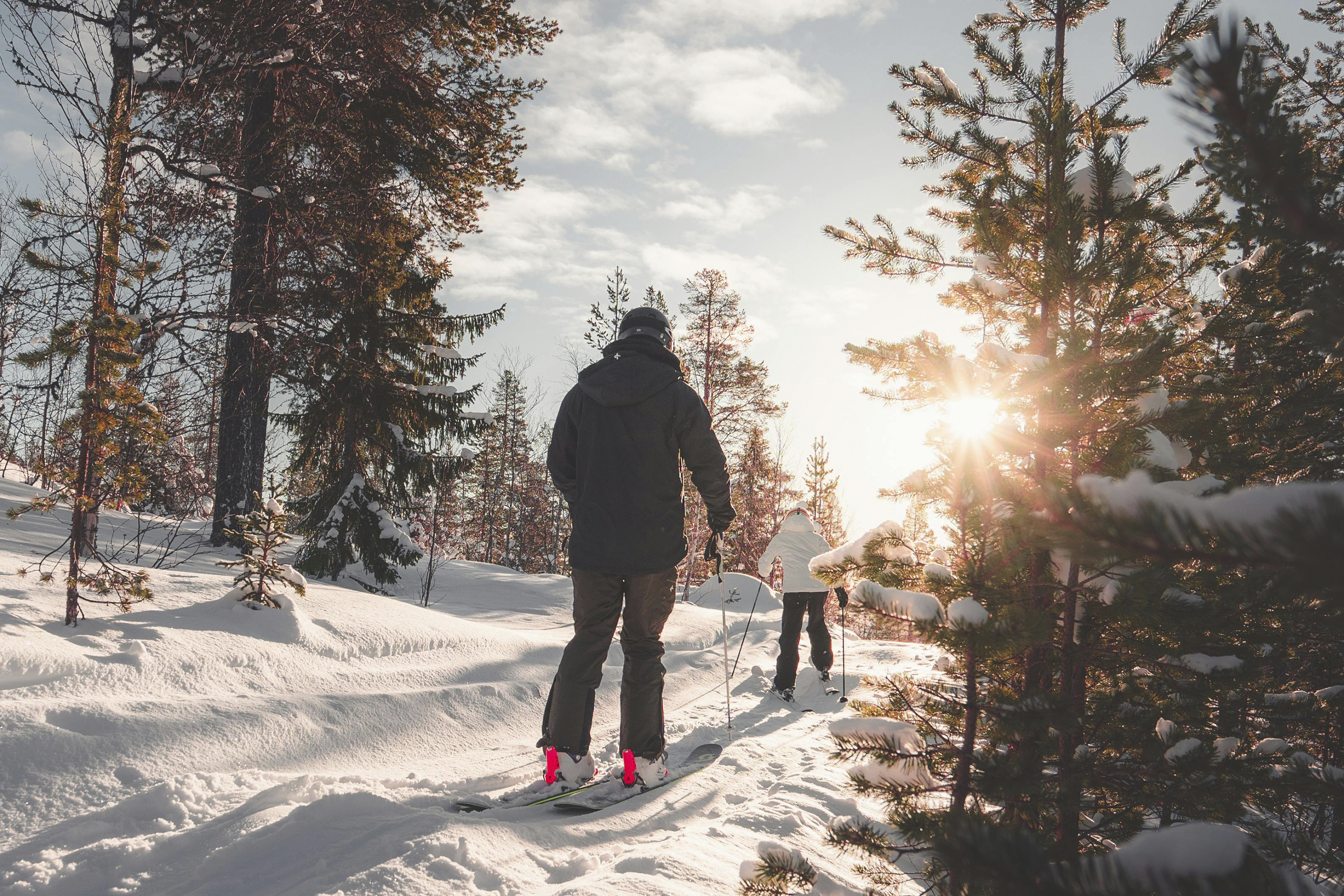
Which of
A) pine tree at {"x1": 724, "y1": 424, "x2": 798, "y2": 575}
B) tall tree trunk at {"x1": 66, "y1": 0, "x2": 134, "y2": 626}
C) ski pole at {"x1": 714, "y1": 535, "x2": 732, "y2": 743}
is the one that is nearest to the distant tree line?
tall tree trunk at {"x1": 66, "y1": 0, "x2": 134, "y2": 626}

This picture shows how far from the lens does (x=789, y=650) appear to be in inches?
248

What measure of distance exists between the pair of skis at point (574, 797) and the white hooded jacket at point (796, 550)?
3.37 meters

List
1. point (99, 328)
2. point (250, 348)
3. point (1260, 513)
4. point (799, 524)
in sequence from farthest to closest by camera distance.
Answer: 1. point (250, 348)
2. point (799, 524)
3. point (99, 328)
4. point (1260, 513)

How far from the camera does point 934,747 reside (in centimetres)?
200

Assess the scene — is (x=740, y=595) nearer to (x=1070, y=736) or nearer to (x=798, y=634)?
(x=798, y=634)

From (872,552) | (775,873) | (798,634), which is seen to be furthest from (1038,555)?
(798,634)

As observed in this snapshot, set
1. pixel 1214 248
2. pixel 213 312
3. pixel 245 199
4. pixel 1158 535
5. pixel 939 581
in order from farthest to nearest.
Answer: pixel 245 199 → pixel 213 312 → pixel 1214 248 → pixel 939 581 → pixel 1158 535

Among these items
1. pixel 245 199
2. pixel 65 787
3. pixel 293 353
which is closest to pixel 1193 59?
pixel 65 787

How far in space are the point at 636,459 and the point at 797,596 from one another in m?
3.92

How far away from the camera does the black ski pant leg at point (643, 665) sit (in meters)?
3.43

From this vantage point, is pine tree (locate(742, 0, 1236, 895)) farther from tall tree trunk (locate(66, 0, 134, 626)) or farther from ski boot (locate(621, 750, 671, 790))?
tall tree trunk (locate(66, 0, 134, 626))

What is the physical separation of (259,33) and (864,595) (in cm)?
833

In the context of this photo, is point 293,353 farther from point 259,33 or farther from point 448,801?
point 448,801


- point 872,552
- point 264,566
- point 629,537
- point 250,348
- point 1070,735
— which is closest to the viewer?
point 872,552
